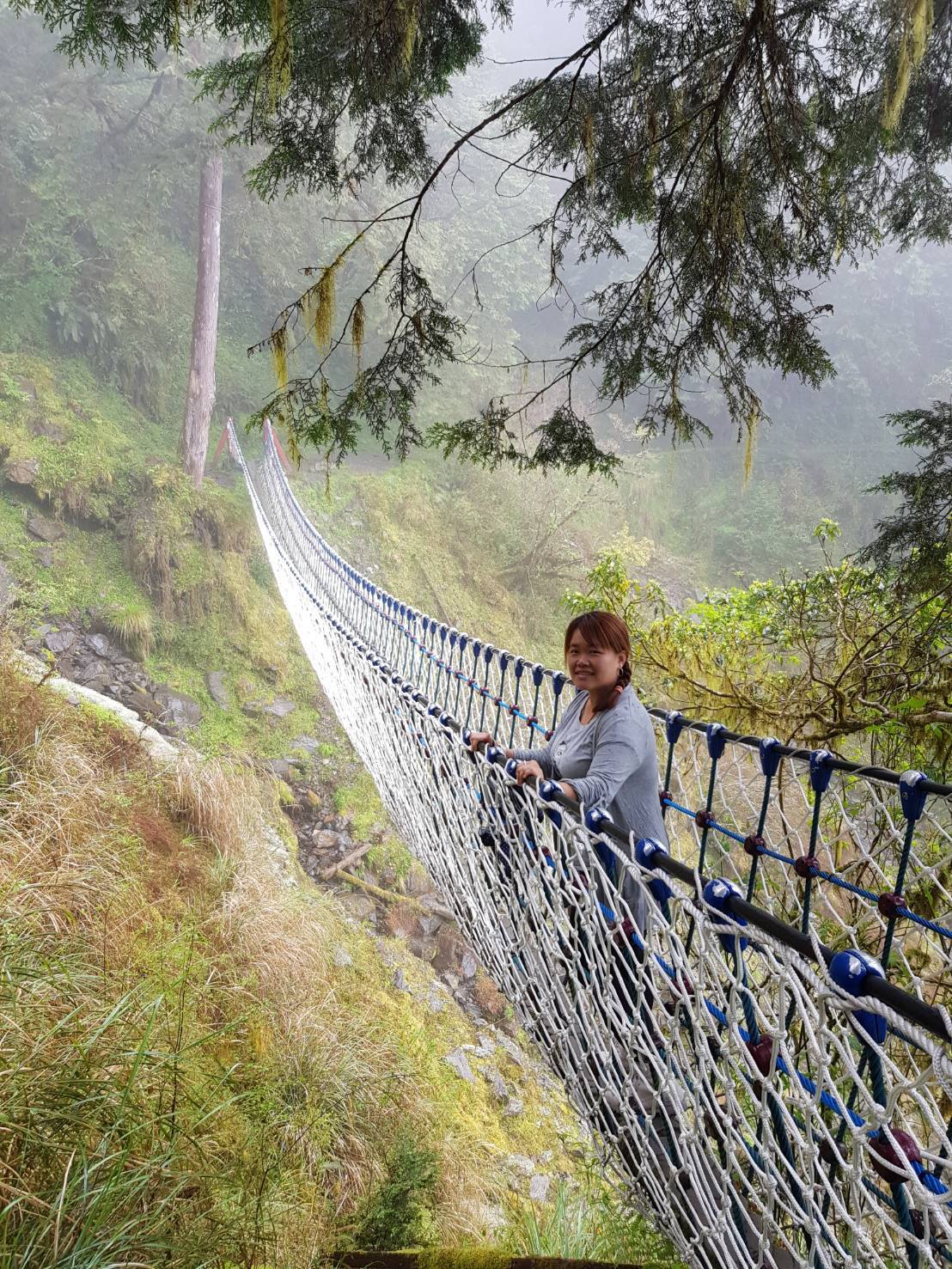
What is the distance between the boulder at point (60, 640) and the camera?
14.9ft

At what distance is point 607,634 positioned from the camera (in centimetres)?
114

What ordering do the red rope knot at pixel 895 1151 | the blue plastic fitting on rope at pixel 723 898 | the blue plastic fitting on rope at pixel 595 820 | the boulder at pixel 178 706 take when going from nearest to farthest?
the red rope knot at pixel 895 1151 → the blue plastic fitting on rope at pixel 723 898 → the blue plastic fitting on rope at pixel 595 820 → the boulder at pixel 178 706

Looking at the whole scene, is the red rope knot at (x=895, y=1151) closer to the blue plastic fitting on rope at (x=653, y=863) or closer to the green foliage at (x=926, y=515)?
the blue plastic fitting on rope at (x=653, y=863)

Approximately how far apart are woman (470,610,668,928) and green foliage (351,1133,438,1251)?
1085 millimetres

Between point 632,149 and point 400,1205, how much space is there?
89.6 inches

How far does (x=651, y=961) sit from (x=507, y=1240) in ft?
4.97

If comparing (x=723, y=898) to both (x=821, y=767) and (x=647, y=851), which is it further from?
(x=821, y=767)

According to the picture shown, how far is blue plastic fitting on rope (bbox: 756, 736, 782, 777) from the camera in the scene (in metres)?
1.10

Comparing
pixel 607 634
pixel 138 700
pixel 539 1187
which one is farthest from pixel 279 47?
pixel 138 700

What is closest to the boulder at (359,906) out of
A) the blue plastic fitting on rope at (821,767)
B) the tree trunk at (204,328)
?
the blue plastic fitting on rope at (821,767)

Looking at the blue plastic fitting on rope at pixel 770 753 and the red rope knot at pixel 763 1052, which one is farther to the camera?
the blue plastic fitting on rope at pixel 770 753

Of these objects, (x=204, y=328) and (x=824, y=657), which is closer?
(x=824, y=657)

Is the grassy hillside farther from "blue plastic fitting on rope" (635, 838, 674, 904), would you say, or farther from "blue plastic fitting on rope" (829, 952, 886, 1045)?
"blue plastic fitting on rope" (829, 952, 886, 1045)

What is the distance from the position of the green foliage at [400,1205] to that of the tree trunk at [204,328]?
553 cm
